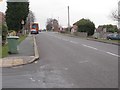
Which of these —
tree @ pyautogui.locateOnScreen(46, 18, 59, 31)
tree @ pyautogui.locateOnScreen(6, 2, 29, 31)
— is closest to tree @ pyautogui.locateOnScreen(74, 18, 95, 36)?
tree @ pyautogui.locateOnScreen(6, 2, 29, 31)

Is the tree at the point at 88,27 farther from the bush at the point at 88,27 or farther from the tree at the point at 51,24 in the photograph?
the tree at the point at 51,24

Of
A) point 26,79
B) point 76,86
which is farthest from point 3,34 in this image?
point 76,86

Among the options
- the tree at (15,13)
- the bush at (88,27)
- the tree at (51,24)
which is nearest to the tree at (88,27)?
the bush at (88,27)

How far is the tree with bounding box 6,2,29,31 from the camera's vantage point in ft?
173

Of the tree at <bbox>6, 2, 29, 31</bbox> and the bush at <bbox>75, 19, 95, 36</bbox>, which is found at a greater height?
the tree at <bbox>6, 2, 29, 31</bbox>

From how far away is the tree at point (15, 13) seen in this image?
2080 inches

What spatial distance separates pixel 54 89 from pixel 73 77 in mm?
2213

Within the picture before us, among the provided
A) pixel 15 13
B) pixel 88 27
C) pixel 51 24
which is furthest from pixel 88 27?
pixel 51 24

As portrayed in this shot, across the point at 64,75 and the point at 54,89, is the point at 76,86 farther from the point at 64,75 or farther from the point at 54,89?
the point at 64,75

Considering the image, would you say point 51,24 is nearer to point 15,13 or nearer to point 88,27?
point 88,27

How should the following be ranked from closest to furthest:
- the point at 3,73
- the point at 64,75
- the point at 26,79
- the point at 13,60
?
1. the point at 26,79
2. the point at 64,75
3. the point at 3,73
4. the point at 13,60

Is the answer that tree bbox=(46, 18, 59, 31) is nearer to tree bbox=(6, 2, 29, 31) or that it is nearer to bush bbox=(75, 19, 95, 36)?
bush bbox=(75, 19, 95, 36)

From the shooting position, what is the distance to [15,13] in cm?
5341

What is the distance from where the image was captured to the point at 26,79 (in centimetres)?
1107
